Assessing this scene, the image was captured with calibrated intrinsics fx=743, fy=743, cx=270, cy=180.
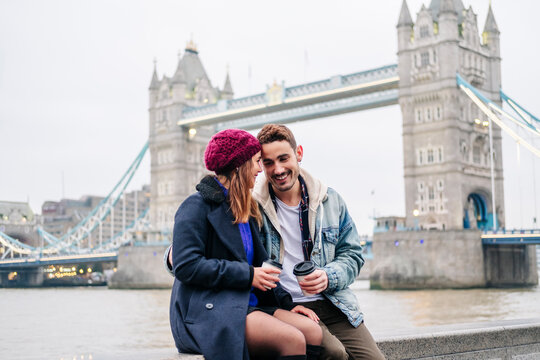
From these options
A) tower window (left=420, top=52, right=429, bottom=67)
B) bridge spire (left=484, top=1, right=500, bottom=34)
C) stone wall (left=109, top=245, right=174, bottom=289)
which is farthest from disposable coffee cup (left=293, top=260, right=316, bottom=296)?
stone wall (left=109, top=245, right=174, bottom=289)

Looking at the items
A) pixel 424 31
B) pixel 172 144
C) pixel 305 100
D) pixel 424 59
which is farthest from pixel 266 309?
pixel 172 144

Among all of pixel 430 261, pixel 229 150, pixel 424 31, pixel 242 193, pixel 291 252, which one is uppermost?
pixel 424 31

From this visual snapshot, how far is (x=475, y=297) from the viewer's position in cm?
2231

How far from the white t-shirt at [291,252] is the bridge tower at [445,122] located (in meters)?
28.6

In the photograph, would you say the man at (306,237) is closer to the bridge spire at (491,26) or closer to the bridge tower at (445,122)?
the bridge tower at (445,122)

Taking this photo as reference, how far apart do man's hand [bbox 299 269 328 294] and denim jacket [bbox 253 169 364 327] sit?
0.06 meters

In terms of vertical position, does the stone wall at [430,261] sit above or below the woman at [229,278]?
below

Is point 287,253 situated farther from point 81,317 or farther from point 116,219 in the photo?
point 116,219

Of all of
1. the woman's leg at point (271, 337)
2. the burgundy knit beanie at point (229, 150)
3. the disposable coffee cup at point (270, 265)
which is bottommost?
the woman's leg at point (271, 337)

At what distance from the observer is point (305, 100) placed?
36.5m

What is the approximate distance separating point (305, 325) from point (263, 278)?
0.23 metres

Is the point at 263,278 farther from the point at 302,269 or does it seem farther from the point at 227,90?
the point at 227,90

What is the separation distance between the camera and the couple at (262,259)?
2514 millimetres

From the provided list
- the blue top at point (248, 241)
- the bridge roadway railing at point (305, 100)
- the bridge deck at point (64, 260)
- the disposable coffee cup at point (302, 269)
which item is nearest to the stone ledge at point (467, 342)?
the disposable coffee cup at point (302, 269)
